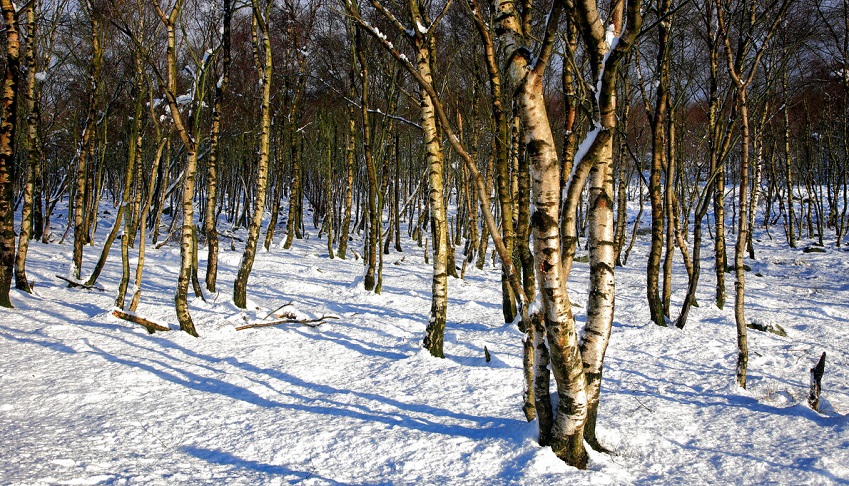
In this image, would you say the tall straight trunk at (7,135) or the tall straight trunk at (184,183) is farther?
the tall straight trunk at (7,135)

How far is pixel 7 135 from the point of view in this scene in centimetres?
684

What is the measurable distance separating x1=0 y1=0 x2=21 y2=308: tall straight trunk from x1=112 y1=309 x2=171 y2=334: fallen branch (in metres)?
1.64

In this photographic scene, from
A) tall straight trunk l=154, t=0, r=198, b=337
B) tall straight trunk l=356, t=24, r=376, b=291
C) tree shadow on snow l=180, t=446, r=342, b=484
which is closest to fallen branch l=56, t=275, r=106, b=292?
tall straight trunk l=154, t=0, r=198, b=337

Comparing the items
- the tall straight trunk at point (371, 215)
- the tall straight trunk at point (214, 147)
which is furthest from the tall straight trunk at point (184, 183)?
the tall straight trunk at point (371, 215)

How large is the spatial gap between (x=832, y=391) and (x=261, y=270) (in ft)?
35.9

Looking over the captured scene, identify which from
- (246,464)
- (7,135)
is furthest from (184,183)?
(246,464)

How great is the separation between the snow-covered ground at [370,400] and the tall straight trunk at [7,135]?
601 millimetres

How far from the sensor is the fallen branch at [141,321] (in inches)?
253

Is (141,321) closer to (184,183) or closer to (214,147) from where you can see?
(184,183)

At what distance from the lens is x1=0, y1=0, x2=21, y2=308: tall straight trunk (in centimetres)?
671

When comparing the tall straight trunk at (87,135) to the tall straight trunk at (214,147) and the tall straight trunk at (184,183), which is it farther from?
the tall straight trunk at (184,183)

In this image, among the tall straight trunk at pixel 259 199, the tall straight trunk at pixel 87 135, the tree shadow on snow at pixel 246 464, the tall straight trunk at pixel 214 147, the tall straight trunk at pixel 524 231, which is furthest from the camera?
the tall straight trunk at pixel 87 135

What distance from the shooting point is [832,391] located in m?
5.25

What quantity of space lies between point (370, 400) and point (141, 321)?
149 inches
